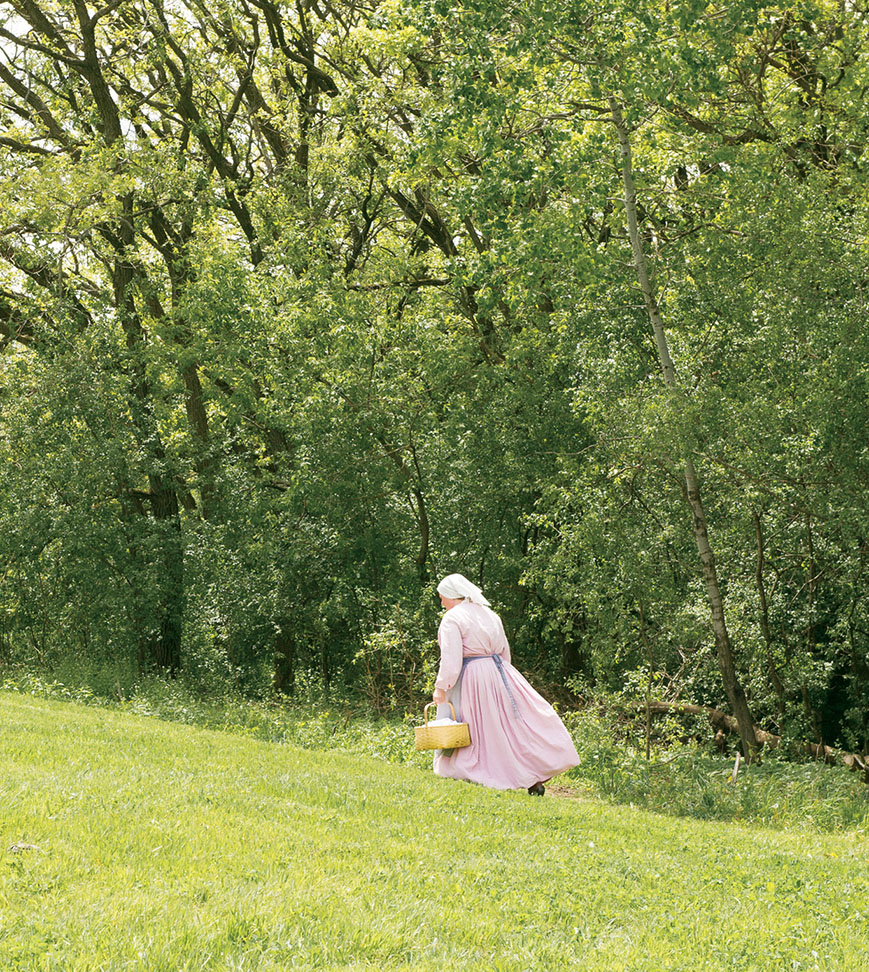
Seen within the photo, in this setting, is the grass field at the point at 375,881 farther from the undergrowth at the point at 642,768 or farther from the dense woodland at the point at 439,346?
the dense woodland at the point at 439,346

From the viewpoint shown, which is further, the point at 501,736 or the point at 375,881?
the point at 501,736

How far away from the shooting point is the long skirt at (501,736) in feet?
30.3

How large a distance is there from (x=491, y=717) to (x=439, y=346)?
9.18m

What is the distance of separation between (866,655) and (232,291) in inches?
457

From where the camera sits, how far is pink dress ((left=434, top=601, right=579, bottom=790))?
9.23m

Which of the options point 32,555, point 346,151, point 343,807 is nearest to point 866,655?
point 343,807

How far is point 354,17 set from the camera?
22094mm

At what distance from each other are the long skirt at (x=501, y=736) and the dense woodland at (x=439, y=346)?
294 centimetres

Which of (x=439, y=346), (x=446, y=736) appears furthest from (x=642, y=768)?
(x=439, y=346)

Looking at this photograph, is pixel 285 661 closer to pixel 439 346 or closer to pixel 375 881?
pixel 439 346

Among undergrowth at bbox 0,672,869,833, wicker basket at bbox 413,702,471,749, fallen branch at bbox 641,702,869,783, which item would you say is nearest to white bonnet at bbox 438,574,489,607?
wicker basket at bbox 413,702,471,749

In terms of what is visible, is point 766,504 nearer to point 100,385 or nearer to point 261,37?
point 100,385

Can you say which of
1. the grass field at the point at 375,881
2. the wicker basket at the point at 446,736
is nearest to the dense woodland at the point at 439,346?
the wicker basket at the point at 446,736

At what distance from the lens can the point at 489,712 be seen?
364 inches
